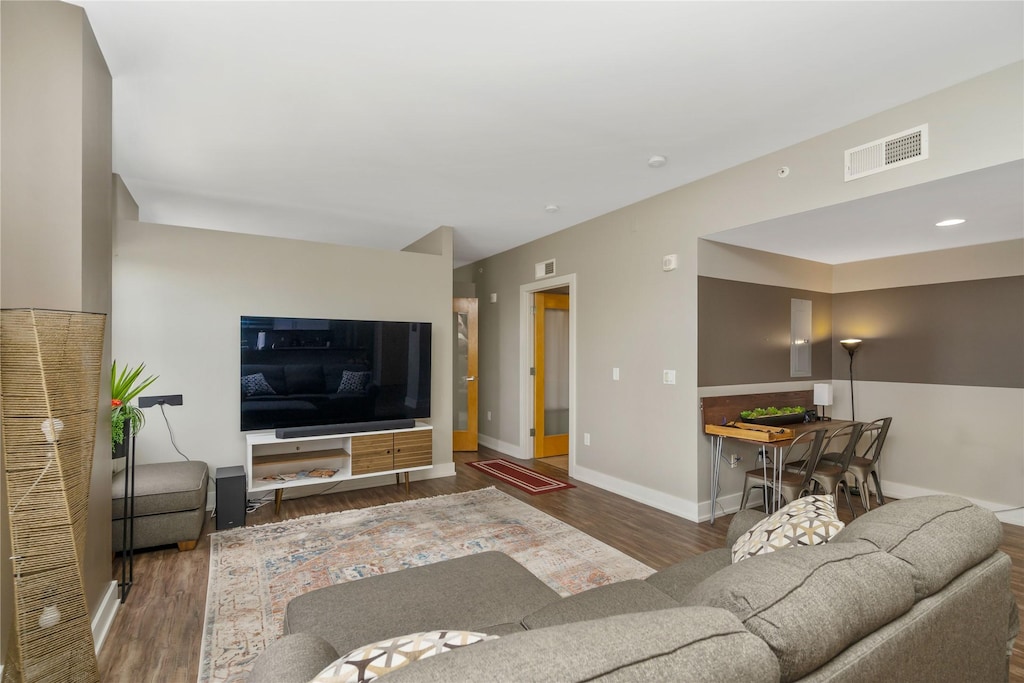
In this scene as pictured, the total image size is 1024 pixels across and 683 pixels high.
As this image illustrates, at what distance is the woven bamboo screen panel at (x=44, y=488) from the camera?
1.59 metres

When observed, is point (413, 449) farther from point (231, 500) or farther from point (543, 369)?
point (543, 369)

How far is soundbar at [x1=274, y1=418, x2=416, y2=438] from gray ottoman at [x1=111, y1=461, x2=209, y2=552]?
84cm

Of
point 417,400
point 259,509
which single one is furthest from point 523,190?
point 259,509

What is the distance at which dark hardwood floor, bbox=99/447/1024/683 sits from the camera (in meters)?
2.09

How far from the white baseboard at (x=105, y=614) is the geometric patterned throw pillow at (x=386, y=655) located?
1997 mm

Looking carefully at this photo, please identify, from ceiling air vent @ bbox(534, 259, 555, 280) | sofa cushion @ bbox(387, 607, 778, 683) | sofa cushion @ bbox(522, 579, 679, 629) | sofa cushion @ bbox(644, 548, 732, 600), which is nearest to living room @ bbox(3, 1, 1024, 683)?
ceiling air vent @ bbox(534, 259, 555, 280)

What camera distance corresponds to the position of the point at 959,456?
412cm

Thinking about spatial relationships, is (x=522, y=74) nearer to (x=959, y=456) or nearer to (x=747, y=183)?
(x=747, y=183)

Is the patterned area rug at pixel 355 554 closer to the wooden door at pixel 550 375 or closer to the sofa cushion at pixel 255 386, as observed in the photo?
the sofa cushion at pixel 255 386

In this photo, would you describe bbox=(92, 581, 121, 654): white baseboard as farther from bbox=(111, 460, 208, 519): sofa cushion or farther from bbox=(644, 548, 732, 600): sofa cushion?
bbox=(644, 548, 732, 600): sofa cushion

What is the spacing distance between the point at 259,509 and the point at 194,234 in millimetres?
2270

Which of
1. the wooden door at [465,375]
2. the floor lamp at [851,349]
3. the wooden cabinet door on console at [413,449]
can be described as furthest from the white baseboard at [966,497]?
the wooden door at [465,375]

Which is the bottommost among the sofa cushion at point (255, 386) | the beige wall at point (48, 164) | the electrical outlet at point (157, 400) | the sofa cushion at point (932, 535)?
the sofa cushion at point (932, 535)

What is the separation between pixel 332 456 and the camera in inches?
172
